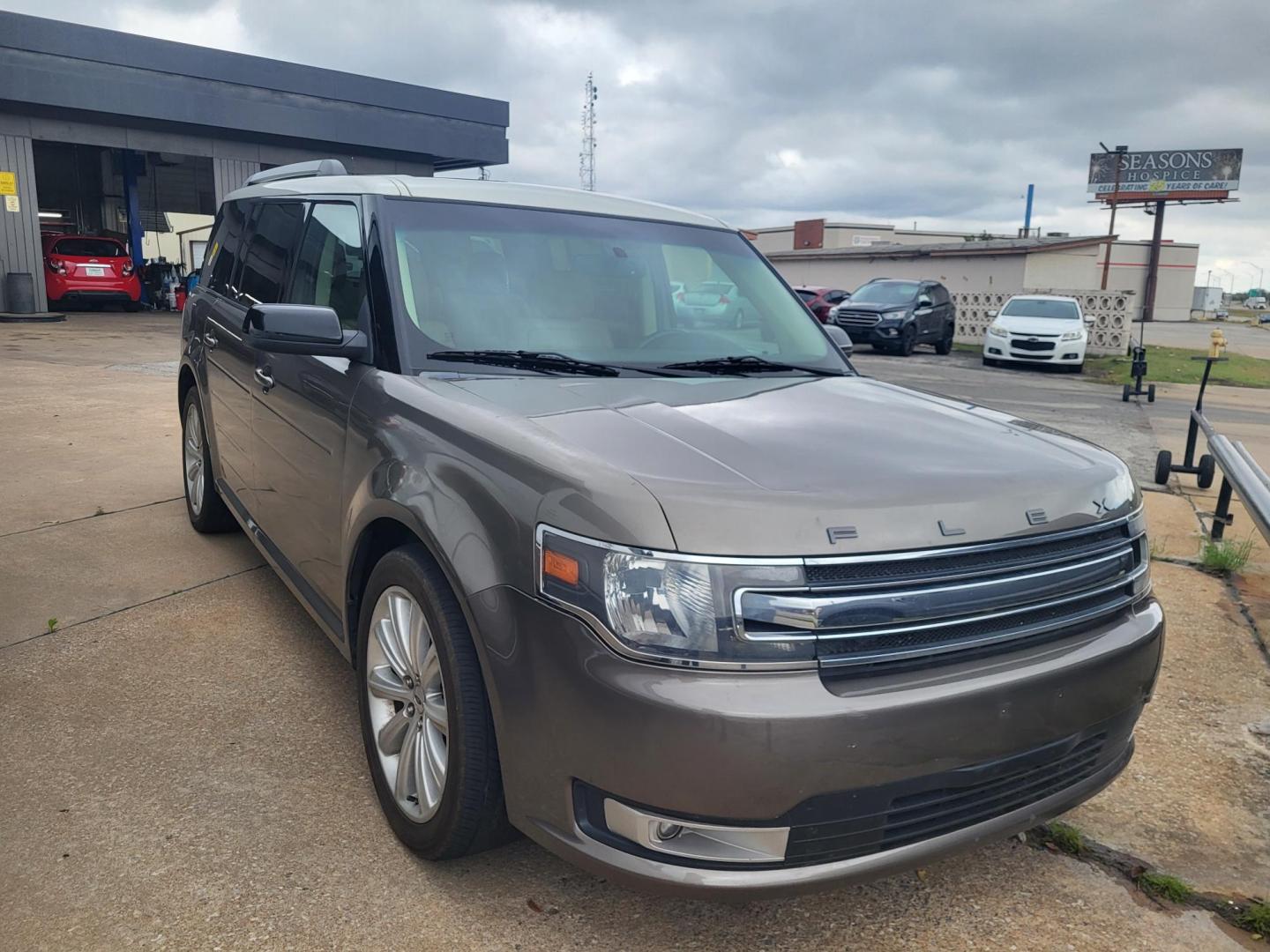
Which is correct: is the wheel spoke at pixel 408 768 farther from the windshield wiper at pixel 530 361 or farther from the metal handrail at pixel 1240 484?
the metal handrail at pixel 1240 484

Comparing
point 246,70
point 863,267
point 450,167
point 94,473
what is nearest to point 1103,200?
point 863,267

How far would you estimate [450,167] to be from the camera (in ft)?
103

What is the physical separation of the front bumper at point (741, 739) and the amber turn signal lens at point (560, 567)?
71 mm

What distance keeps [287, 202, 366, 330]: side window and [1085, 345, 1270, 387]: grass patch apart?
1721 centimetres

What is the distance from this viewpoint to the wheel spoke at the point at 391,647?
2727mm

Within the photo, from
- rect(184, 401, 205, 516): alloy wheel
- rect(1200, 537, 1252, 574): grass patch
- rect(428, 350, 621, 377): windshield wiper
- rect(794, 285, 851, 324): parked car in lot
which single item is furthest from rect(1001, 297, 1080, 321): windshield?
rect(428, 350, 621, 377): windshield wiper

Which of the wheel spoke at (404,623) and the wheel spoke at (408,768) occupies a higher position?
the wheel spoke at (404,623)

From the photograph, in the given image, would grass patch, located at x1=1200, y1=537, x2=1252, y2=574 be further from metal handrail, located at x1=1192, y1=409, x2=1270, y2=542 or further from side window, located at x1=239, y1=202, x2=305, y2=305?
side window, located at x1=239, y1=202, x2=305, y2=305

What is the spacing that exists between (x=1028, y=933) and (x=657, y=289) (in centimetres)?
235

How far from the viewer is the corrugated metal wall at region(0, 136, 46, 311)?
21750mm

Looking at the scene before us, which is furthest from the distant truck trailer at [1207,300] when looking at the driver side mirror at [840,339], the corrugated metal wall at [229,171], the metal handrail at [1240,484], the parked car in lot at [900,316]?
the driver side mirror at [840,339]

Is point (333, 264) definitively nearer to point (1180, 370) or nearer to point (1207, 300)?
point (1180, 370)

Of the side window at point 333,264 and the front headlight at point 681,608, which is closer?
the front headlight at point 681,608

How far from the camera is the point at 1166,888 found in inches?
105
